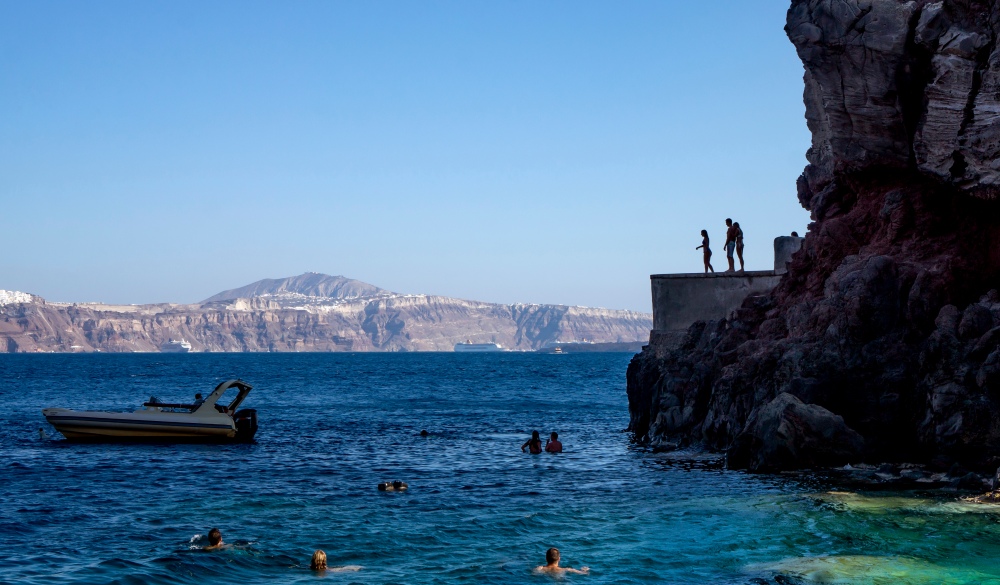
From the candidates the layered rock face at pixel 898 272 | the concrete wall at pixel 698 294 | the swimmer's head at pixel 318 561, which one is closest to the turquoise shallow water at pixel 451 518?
the swimmer's head at pixel 318 561

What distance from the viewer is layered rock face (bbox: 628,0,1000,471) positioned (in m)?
25.9

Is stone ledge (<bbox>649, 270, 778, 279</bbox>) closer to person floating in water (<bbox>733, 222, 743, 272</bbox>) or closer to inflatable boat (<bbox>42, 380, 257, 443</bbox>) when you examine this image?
person floating in water (<bbox>733, 222, 743, 272</bbox>)

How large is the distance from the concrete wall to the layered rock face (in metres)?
4.77

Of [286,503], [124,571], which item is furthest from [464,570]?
[286,503]

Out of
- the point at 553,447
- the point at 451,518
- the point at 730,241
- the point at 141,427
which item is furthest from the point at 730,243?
the point at 141,427

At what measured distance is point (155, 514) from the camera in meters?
24.1

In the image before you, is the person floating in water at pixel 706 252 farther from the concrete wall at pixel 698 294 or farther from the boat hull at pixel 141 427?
the boat hull at pixel 141 427

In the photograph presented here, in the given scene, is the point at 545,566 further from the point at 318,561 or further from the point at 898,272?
the point at 898,272

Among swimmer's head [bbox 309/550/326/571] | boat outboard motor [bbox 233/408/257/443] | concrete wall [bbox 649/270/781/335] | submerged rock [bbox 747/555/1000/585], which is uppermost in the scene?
concrete wall [bbox 649/270/781/335]

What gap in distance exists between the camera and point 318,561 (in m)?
18.4

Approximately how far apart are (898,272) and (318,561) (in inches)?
712

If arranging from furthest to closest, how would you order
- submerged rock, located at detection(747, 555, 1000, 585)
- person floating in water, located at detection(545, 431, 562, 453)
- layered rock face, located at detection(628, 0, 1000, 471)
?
person floating in water, located at detection(545, 431, 562, 453) < layered rock face, located at detection(628, 0, 1000, 471) < submerged rock, located at detection(747, 555, 1000, 585)

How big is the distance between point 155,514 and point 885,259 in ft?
→ 65.5

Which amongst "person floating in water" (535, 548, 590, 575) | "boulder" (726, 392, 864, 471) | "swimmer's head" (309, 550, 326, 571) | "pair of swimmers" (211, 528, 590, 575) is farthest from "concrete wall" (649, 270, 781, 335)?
"swimmer's head" (309, 550, 326, 571)
